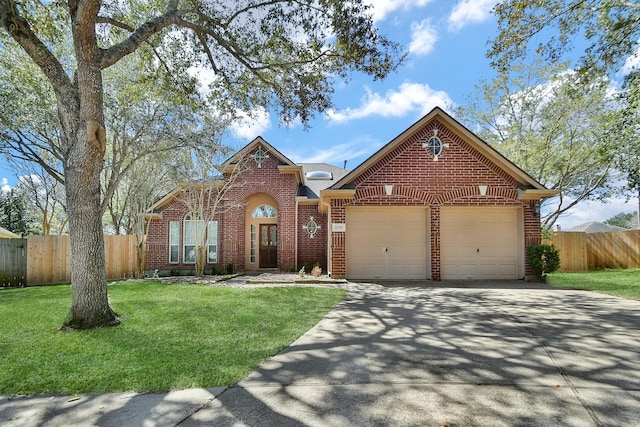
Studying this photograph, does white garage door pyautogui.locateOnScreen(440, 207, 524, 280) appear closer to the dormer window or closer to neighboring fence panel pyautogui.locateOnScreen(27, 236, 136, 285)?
the dormer window

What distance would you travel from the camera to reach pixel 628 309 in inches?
266

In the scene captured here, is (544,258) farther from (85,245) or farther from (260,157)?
(85,245)

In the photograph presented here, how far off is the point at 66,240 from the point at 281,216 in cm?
830

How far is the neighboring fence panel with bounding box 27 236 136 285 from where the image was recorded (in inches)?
466

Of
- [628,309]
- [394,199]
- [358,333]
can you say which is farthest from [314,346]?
[394,199]

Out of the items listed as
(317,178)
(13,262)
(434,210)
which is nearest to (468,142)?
(434,210)

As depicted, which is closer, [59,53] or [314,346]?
[314,346]

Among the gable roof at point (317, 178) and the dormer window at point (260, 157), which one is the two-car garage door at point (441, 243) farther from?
the dormer window at point (260, 157)

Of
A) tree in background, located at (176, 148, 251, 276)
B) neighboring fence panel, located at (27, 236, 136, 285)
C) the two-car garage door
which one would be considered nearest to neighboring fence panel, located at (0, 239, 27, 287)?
neighboring fence panel, located at (27, 236, 136, 285)

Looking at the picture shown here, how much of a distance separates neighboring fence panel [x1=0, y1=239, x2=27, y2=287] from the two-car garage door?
11138mm

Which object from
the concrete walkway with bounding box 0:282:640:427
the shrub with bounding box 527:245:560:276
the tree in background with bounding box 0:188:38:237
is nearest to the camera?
the concrete walkway with bounding box 0:282:640:427

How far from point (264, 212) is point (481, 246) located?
33.6 ft

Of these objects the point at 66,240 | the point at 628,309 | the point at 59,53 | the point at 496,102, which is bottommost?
the point at 628,309

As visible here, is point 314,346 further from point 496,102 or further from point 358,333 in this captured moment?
point 496,102
